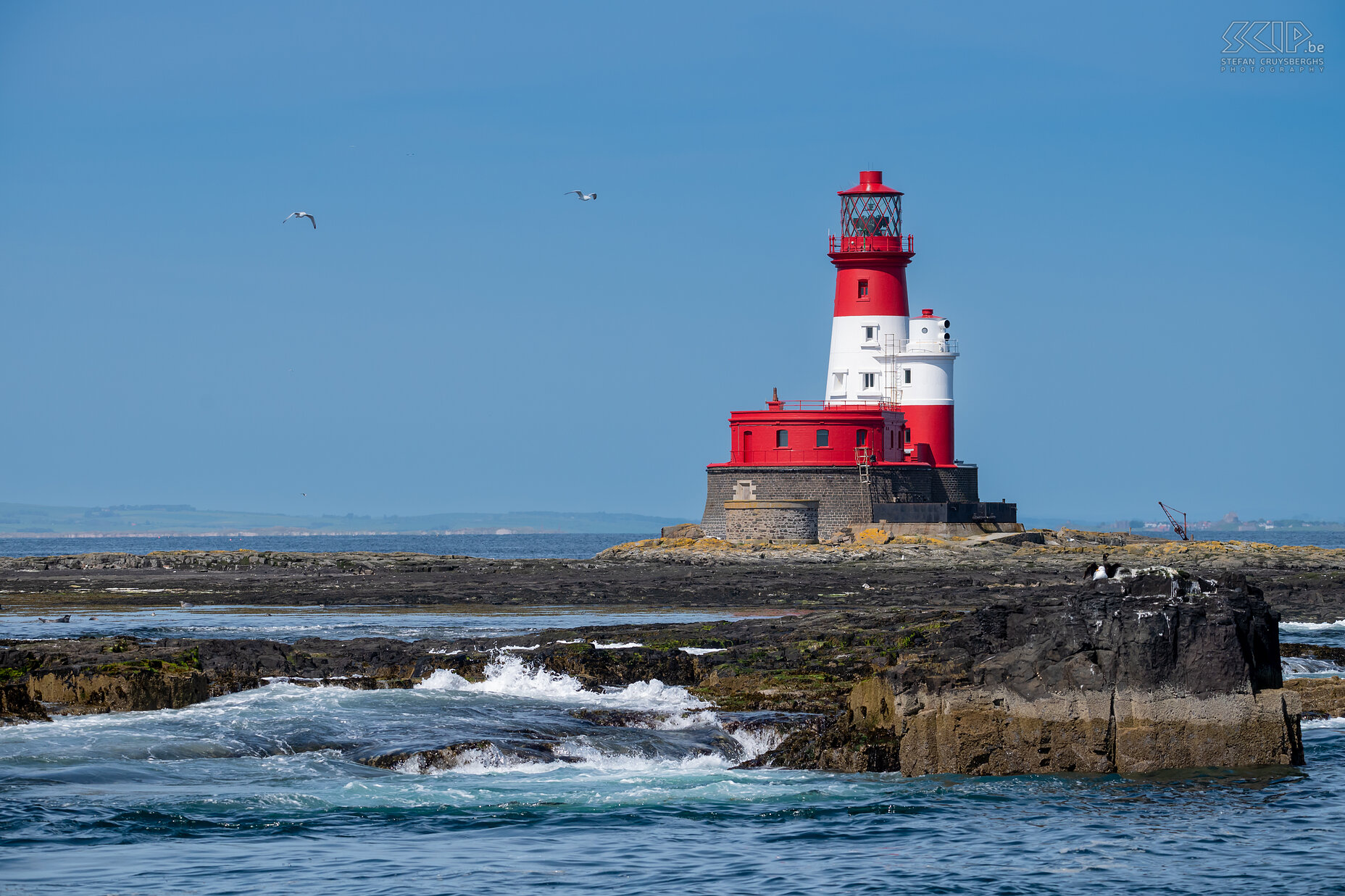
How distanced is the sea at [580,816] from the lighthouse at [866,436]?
1212 inches

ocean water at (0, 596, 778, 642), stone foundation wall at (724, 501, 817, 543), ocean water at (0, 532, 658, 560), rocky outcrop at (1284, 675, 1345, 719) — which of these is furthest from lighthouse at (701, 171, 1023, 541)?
rocky outcrop at (1284, 675, 1345, 719)

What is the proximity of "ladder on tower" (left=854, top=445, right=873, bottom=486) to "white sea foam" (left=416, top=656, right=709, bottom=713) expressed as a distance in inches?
1136

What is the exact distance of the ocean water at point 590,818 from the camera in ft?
34.7

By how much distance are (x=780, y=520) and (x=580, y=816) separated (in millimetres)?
34623

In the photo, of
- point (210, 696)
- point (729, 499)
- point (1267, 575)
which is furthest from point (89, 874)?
point (729, 499)

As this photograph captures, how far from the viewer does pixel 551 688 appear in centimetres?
1800

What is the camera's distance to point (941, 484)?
49406mm

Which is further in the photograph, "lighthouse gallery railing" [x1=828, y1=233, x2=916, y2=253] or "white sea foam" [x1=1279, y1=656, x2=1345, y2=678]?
"lighthouse gallery railing" [x1=828, y1=233, x2=916, y2=253]

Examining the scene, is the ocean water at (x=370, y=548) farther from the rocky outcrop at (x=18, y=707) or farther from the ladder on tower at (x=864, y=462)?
the rocky outcrop at (x=18, y=707)

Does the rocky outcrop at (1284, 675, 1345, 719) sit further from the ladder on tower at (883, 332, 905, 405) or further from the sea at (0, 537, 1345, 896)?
the ladder on tower at (883, 332, 905, 405)

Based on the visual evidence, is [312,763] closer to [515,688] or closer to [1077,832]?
[515,688]

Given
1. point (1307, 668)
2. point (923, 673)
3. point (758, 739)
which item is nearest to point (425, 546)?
point (1307, 668)

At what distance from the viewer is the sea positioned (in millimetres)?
10586

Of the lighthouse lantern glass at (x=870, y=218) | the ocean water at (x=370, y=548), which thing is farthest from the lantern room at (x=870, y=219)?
the ocean water at (x=370, y=548)
